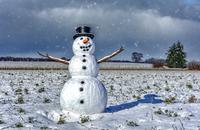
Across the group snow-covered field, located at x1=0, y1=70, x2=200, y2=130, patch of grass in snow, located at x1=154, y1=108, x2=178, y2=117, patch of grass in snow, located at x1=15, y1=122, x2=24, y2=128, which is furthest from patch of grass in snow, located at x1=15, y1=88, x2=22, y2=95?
patch of grass in snow, located at x1=154, y1=108, x2=178, y2=117

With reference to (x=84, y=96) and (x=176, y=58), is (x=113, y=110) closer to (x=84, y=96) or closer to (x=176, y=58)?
(x=84, y=96)

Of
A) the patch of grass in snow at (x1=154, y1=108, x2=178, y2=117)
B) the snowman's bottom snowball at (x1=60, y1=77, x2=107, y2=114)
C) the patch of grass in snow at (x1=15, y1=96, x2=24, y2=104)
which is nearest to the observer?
the snowman's bottom snowball at (x1=60, y1=77, x2=107, y2=114)

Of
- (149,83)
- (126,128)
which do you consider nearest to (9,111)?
(126,128)

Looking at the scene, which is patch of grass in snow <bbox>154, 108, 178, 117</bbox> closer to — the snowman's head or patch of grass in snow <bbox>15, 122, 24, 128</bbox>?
the snowman's head

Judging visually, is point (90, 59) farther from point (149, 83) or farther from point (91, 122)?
point (149, 83)

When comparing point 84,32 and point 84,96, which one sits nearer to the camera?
point 84,96

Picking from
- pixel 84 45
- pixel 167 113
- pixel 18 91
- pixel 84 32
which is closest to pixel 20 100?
pixel 18 91

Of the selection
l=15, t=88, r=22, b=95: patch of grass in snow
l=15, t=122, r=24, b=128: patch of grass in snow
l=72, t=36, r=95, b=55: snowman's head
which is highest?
l=72, t=36, r=95, b=55: snowman's head

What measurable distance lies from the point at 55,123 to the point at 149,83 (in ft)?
30.4

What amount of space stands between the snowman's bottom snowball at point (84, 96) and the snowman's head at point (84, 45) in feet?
2.26

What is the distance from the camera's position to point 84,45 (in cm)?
1095

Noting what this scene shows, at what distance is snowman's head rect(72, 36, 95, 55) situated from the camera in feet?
35.9

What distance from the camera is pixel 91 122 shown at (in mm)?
10172

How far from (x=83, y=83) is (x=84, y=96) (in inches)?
12.6
